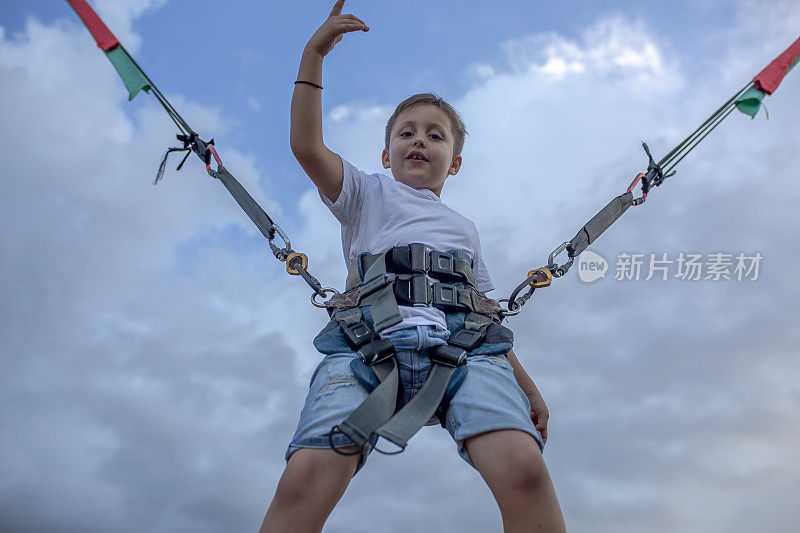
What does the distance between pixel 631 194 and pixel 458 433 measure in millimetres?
2405

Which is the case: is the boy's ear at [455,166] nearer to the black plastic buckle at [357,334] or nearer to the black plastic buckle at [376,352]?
the black plastic buckle at [357,334]

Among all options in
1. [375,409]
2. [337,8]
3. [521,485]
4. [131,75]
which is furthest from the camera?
[131,75]

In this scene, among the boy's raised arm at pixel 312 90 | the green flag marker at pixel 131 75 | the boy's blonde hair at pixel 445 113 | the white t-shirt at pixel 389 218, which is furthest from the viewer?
the boy's blonde hair at pixel 445 113

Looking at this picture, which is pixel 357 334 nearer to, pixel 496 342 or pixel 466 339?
pixel 466 339

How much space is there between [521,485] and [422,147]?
2.18m

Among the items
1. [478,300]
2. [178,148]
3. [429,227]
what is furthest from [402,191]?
[178,148]

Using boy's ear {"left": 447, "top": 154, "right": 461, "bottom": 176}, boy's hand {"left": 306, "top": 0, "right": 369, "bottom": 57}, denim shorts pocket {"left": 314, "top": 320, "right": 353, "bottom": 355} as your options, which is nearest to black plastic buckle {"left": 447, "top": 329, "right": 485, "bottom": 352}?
denim shorts pocket {"left": 314, "top": 320, "right": 353, "bottom": 355}

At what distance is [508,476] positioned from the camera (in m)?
3.11

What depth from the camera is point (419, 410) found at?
332 cm

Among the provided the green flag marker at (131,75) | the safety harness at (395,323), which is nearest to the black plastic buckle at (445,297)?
the safety harness at (395,323)

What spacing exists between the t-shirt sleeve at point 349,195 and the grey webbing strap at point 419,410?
44.1 inches

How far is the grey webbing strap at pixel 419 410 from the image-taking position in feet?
10.4

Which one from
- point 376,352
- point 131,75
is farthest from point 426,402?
point 131,75

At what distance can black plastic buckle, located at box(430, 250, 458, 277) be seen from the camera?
12.7ft
